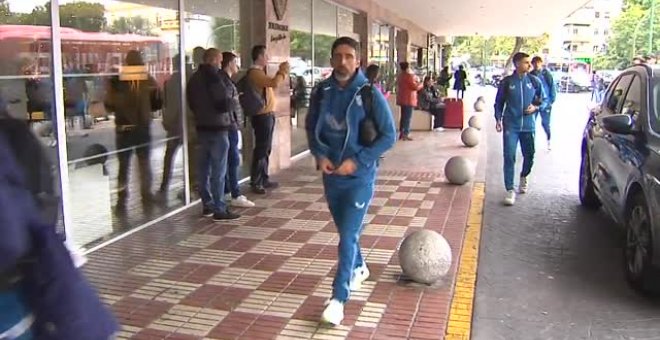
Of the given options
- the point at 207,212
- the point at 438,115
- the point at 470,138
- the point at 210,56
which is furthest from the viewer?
the point at 438,115

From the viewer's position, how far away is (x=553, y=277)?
5.45 meters

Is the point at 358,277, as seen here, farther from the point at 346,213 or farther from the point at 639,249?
the point at 639,249

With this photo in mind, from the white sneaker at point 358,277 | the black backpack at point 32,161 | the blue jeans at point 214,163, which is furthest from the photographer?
the blue jeans at point 214,163

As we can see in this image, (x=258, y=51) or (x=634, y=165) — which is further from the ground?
(x=258, y=51)

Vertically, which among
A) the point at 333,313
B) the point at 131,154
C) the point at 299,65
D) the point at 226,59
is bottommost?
the point at 333,313

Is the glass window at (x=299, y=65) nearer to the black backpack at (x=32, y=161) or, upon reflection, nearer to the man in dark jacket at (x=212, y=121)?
the man in dark jacket at (x=212, y=121)

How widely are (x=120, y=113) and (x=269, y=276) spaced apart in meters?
2.70

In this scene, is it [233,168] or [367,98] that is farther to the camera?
[233,168]

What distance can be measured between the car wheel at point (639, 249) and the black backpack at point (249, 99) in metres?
4.37

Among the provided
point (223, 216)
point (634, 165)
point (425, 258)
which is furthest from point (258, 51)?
point (634, 165)

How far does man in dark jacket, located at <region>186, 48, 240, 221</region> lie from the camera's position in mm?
6785

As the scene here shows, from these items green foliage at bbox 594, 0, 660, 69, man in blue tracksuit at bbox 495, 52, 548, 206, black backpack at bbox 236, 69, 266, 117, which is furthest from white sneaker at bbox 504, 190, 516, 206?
green foliage at bbox 594, 0, 660, 69

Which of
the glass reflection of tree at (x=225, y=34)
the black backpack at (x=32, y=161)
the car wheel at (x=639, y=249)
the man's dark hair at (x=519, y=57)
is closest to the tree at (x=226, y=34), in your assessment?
the glass reflection of tree at (x=225, y=34)

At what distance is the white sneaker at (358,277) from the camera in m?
4.91
